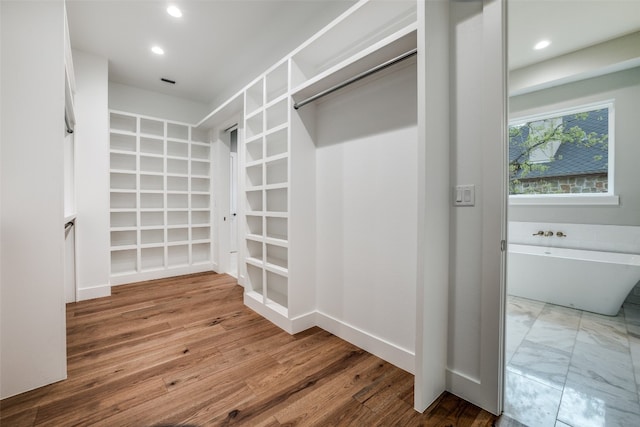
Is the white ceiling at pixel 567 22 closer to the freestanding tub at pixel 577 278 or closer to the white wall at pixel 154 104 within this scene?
the freestanding tub at pixel 577 278

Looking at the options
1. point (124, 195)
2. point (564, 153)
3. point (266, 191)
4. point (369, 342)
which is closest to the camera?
point (369, 342)

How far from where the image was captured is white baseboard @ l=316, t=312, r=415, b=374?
174cm

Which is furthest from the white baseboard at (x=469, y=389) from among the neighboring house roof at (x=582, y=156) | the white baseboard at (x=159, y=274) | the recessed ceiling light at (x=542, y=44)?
the white baseboard at (x=159, y=274)

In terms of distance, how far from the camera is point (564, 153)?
3.63 metres

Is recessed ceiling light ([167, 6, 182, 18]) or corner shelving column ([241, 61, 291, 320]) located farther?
corner shelving column ([241, 61, 291, 320])

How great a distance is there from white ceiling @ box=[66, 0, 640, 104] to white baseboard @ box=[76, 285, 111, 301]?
2.79 meters

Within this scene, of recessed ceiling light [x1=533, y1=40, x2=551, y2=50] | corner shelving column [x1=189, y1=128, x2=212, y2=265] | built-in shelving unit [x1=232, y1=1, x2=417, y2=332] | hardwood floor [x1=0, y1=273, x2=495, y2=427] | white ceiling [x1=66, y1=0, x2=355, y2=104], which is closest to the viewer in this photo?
hardwood floor [x1=0, y1=273, x2=495, y2=427]

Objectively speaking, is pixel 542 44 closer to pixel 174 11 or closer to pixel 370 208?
pixel 370 208

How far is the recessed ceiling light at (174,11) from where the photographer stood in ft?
7.87

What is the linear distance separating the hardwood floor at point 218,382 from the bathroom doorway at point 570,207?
0.66 m

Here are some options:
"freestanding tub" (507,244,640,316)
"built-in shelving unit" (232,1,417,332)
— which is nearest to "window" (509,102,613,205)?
"freestanding tub" (507,244,640,316)

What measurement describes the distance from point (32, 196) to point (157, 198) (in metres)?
2.70

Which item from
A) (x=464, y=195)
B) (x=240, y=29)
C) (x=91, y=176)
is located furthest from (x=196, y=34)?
(x=464, y=195)

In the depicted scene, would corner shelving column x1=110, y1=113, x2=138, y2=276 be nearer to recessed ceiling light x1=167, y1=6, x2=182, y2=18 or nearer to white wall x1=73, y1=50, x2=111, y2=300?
white wall x1=73, y1=50, x2=111, y2=300
